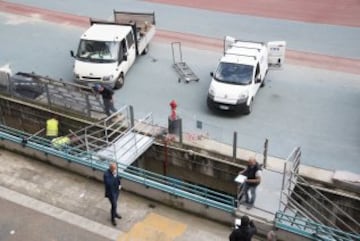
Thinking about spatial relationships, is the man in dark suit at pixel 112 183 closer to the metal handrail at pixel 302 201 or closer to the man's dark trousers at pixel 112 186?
the man's dark trousers at pixel 112 186

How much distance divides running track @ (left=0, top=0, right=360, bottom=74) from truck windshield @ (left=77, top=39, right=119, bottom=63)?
4404mm

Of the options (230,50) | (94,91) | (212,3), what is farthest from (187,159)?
(212,3)

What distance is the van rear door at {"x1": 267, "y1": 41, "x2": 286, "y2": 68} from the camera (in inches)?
763

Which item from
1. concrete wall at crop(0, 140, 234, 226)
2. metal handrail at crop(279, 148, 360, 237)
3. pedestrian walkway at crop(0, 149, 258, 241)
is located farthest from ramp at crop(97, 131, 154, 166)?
metal handrail at crop(279, 148, 360, 237)

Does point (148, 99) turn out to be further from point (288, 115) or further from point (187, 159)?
point (288, 115)

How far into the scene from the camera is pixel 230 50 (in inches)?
748

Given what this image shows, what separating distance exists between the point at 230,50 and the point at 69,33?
936 centimetres

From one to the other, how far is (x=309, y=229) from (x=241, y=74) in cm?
740

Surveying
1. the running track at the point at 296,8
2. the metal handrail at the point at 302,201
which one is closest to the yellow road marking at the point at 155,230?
the metal handrail at the point at 302,201

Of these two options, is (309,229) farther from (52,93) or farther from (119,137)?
(52,93)

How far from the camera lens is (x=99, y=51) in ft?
63.9

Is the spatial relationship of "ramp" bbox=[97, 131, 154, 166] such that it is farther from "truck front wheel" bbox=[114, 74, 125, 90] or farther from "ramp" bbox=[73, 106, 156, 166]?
"truck front wheel" bbox=[114, 74, 125, 90]

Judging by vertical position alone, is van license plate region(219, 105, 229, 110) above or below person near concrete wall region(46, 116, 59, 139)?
above

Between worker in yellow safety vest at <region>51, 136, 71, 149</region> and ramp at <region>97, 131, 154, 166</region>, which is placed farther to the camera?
worker in yellow safety vest at <region>51, 136, 71, 149</region>
